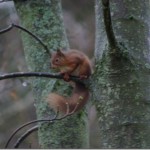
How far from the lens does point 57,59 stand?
2236 millimetres

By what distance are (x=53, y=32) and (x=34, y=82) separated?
197 millimetres

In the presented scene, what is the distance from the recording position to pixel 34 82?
2.32 metres

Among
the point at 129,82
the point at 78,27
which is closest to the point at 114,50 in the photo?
the point at 129,82

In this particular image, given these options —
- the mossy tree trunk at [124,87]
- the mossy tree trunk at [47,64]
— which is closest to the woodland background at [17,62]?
the mossy tree trunk at [47,64]

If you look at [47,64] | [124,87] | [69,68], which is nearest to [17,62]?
[47,64]

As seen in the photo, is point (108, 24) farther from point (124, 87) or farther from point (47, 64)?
point (47, 64)

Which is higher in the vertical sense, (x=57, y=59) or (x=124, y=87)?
(x=124, y=87)

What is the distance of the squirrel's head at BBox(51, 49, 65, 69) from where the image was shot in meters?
2.23

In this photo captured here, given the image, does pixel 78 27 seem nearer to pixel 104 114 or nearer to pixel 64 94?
pixel 64 94

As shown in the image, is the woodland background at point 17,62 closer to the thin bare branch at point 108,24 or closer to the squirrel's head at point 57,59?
the squirrel's head at point 57,59

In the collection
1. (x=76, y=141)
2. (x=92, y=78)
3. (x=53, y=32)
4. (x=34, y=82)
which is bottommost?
(x=76, y=141)

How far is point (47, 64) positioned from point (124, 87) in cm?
86

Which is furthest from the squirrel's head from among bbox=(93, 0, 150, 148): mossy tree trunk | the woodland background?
the woodland background

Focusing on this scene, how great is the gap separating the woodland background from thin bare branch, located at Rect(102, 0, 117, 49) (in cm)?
285
